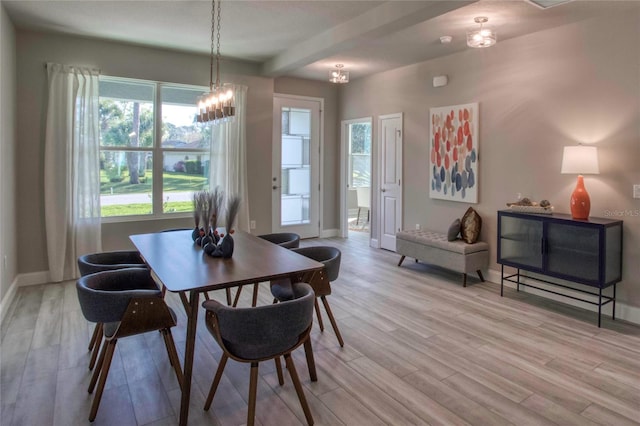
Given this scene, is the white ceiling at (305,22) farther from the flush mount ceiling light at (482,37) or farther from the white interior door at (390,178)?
the white interior door at (390,178)

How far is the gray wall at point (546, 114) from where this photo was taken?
3658 millimetres

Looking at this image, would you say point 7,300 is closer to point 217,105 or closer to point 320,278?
point 217,105

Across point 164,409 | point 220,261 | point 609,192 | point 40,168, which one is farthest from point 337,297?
point 40,168

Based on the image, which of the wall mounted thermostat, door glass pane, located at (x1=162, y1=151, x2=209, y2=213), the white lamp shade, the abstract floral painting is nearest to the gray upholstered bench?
the abstract floral painting

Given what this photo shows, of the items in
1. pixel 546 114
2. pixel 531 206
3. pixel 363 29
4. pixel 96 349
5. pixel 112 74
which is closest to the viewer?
pixel 96 349

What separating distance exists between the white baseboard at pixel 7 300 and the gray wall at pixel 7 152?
52 millimetres

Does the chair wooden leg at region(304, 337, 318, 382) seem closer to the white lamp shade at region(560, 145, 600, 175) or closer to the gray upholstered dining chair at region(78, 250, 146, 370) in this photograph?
the gray upholstered dining chair at region(78, 250, 146, 370)

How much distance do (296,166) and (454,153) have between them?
2.79 m

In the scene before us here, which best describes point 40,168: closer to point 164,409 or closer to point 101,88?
point 101,88

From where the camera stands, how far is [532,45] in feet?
14.1

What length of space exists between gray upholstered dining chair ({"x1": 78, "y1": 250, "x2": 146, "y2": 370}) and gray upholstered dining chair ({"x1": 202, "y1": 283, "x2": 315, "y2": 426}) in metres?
1.12

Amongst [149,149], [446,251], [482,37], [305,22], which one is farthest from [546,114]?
[149,149]

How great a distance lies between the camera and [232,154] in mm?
5742

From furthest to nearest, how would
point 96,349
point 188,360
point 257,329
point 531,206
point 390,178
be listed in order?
1. point 390,178
2. point 531,206
3. point 96,349
4. point 188,360
5. point 257,329
